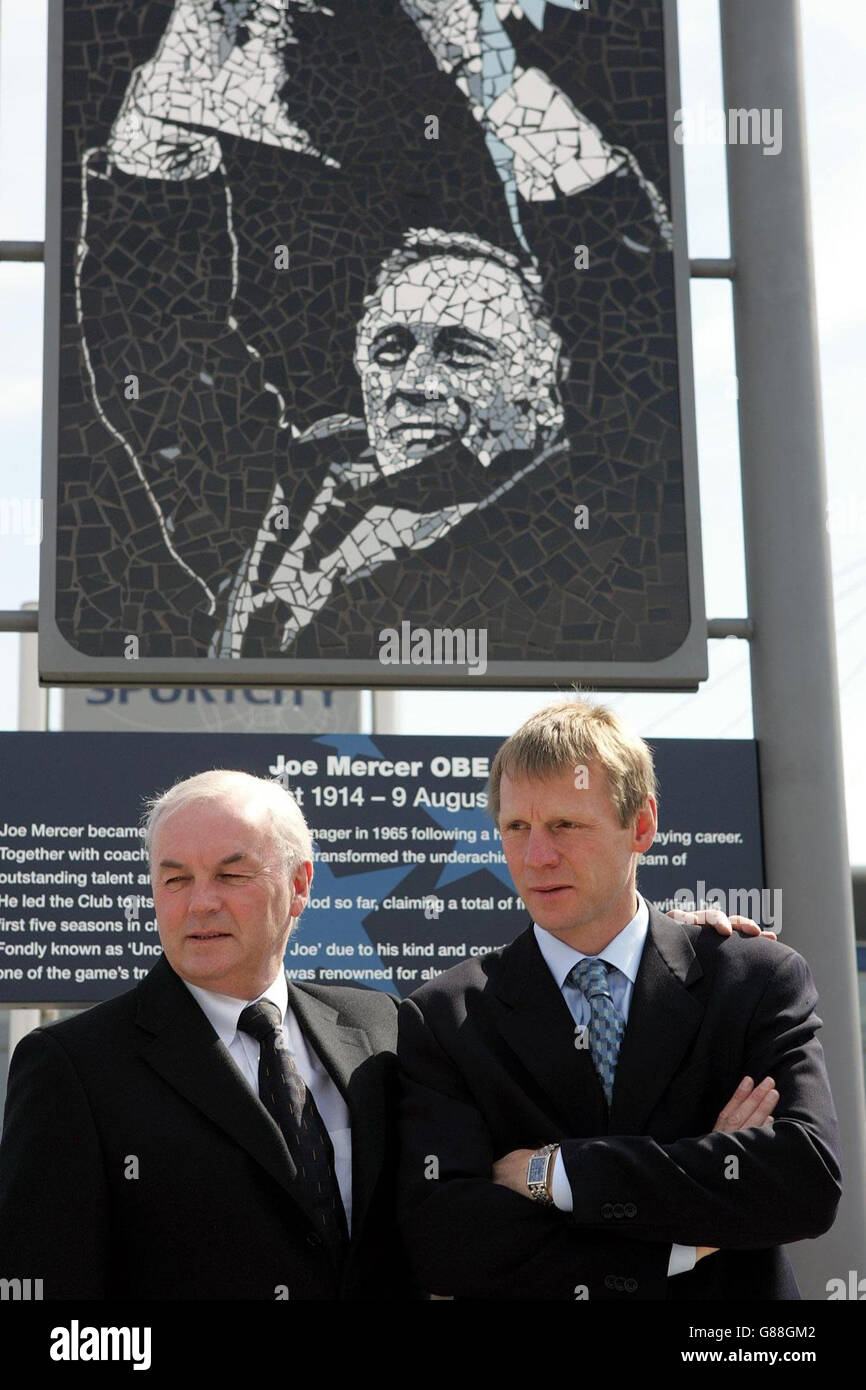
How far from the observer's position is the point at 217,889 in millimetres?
3061

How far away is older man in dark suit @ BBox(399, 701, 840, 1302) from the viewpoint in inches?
112

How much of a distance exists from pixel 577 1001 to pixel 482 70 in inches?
157

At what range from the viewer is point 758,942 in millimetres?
3254

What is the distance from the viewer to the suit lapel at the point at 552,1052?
3.02 m

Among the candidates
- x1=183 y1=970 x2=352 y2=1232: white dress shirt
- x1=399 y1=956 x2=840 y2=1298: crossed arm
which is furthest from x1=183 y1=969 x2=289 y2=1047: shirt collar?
x1=399 y1=956 x2=840 y2=1298: crossed arm

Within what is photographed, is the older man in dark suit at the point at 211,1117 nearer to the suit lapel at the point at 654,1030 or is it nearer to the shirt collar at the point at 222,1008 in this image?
the shirt collar at the point at 222,1008

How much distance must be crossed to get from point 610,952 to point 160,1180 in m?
0.93

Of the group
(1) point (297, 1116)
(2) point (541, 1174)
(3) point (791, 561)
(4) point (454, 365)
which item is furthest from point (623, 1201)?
(4) point (454, 365)

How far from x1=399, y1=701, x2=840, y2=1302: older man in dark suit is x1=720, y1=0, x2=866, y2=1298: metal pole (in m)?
2.35

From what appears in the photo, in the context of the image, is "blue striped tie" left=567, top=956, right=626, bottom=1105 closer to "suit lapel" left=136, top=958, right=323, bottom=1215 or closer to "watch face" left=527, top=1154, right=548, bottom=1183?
"watch face" left=527, top=1154, right=548, bottom=1183

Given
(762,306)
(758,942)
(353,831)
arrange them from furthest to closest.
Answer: (762,306), (353,831), (758,942)

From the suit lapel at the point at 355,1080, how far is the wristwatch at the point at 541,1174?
0.99 ft

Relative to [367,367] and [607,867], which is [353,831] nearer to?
[367,367]
